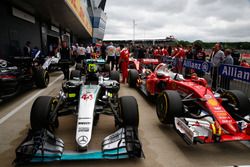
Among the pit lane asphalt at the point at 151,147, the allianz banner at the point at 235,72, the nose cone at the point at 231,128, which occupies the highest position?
the allianz banner at the point at 235,72

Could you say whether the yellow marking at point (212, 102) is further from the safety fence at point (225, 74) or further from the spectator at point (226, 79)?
the spectator at point (226, 79)

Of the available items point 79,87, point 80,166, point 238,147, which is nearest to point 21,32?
point 79,87

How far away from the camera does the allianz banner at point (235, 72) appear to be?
229 inches

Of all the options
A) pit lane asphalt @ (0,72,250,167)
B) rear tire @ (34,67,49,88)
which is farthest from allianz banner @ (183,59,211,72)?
rear tire @ (34,67,49,88)

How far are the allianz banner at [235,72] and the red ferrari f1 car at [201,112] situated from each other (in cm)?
203

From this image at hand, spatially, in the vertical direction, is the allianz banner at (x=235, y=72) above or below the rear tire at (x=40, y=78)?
above

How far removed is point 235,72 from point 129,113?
14.7 ft

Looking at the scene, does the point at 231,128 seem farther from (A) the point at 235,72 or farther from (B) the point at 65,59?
(B) the point at 65,59

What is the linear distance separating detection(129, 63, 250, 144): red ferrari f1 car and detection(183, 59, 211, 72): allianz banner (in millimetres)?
3260

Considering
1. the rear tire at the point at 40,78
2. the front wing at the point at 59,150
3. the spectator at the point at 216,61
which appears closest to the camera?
the front wing at the point at 59,150

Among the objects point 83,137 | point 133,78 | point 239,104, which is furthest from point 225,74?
point 83,137

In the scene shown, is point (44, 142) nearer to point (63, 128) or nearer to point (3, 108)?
point (63, 128)

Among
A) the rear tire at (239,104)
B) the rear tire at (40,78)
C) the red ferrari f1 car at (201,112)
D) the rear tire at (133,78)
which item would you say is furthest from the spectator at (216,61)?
the rear tire at (40,78)

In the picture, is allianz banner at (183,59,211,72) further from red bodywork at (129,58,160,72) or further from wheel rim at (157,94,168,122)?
wheel rim at (157,94,168,122)
